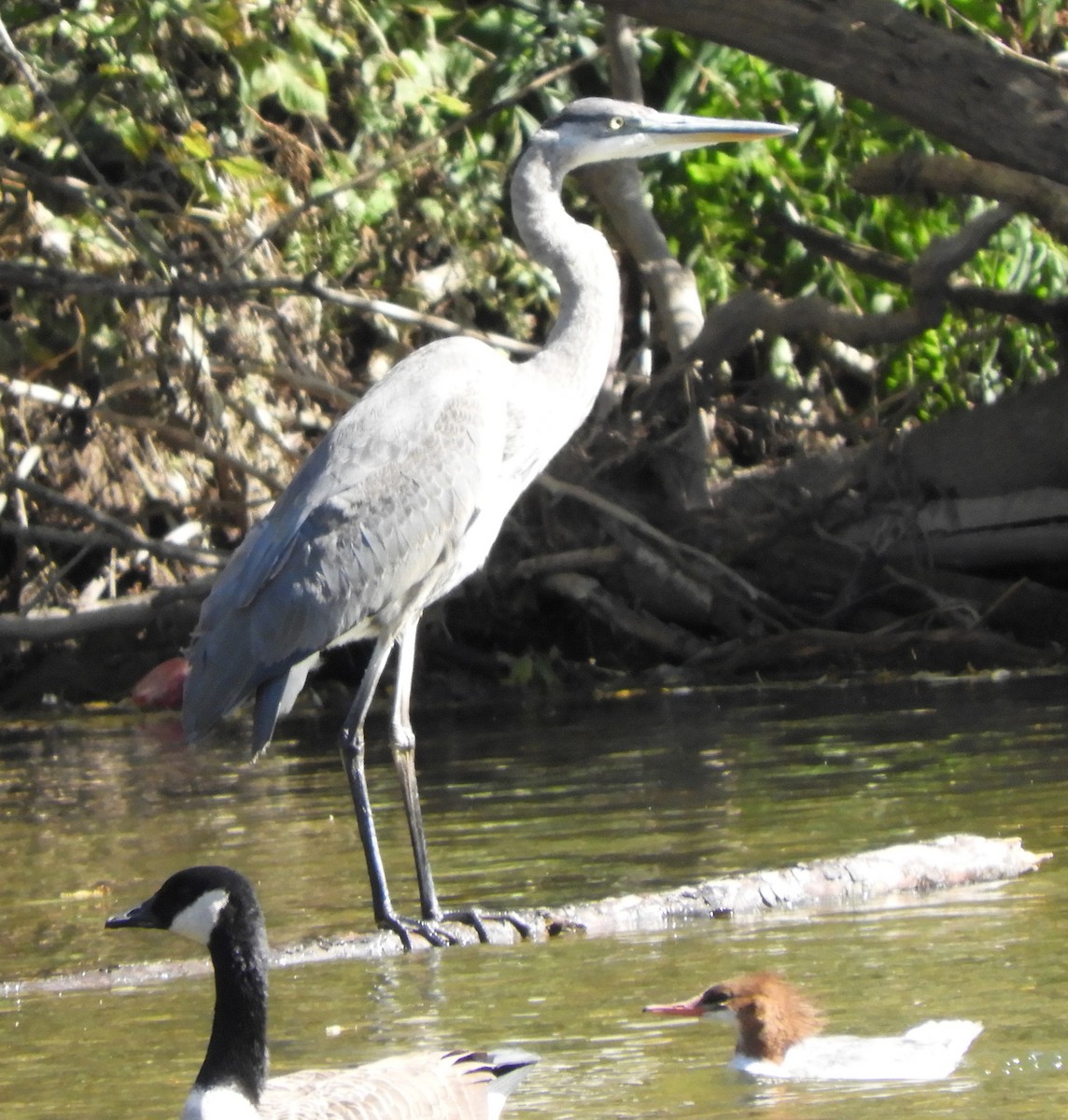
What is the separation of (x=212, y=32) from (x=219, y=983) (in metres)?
6.26

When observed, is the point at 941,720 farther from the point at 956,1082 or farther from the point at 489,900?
the point at 956,1082

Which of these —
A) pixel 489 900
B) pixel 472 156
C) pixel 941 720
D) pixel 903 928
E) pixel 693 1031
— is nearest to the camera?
pixel 693 1031

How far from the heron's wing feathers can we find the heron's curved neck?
0.37 metres

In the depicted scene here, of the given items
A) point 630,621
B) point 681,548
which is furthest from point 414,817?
point 630,621

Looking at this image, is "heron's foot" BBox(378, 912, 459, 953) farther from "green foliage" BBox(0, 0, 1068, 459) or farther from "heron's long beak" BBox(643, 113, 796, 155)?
"green foliage" BBox(0, 0, 1068, 459)

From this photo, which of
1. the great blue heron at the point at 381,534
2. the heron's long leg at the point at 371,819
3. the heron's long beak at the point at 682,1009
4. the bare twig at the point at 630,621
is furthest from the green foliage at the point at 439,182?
the heron's long beak at the point at 682,1009

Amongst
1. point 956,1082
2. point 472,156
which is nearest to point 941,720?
point 472,156

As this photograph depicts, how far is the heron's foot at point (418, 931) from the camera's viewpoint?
529 centimetres

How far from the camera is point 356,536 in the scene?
6051mm

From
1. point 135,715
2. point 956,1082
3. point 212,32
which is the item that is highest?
point 212,32

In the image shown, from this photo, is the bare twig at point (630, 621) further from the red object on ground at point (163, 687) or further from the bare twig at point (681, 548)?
the red object on ground at point (163, 687)

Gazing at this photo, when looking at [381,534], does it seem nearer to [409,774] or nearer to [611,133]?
[409,774]

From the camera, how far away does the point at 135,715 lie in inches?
468

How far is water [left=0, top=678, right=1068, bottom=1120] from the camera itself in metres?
4.09
